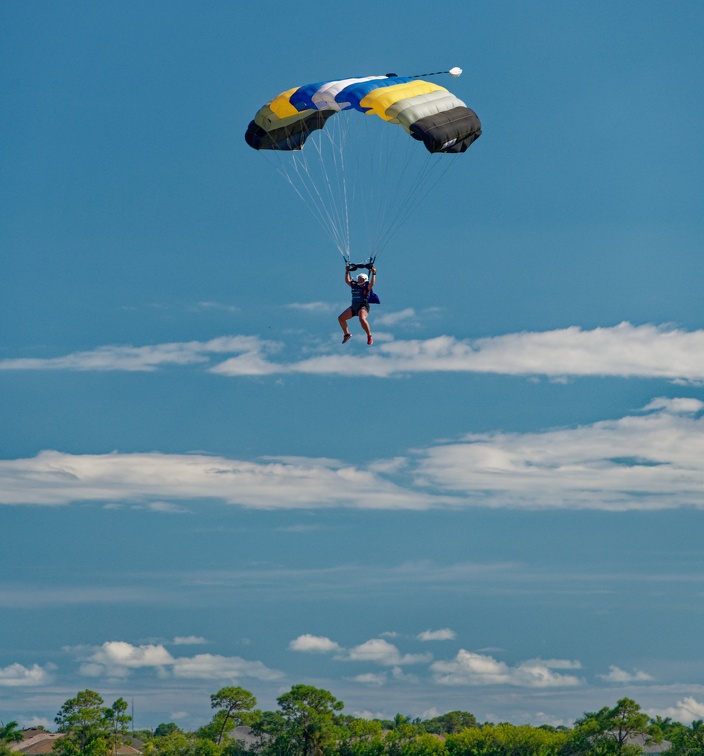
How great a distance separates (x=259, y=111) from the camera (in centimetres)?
4606

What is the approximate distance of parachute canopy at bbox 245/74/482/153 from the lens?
135ft

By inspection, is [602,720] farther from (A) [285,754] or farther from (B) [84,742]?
(B) [84,742]

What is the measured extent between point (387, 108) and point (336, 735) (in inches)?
2450

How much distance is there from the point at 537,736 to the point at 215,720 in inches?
1007

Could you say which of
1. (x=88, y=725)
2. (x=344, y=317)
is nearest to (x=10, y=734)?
(x=88, y=725)

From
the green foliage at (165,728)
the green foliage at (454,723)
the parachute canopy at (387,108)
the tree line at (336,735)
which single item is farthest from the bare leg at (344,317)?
the green foliage at (165,728)

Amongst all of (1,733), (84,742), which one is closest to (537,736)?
(84,742)

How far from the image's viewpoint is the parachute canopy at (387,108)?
41156 millimetres

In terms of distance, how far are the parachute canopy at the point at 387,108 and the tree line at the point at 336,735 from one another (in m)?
56.9

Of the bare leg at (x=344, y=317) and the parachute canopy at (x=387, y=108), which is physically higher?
the parachute canopy at (x=387, y=108)

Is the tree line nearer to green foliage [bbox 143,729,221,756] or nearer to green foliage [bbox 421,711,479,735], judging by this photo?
green foliage [bbox 143,729,221,756]

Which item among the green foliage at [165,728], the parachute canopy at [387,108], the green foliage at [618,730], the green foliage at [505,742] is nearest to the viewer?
the parachute canopy at [387,108]

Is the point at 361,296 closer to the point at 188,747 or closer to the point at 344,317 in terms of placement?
the point at 344,317

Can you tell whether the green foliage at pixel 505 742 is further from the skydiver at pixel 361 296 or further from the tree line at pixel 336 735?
the skydiver at pixel 361 296
